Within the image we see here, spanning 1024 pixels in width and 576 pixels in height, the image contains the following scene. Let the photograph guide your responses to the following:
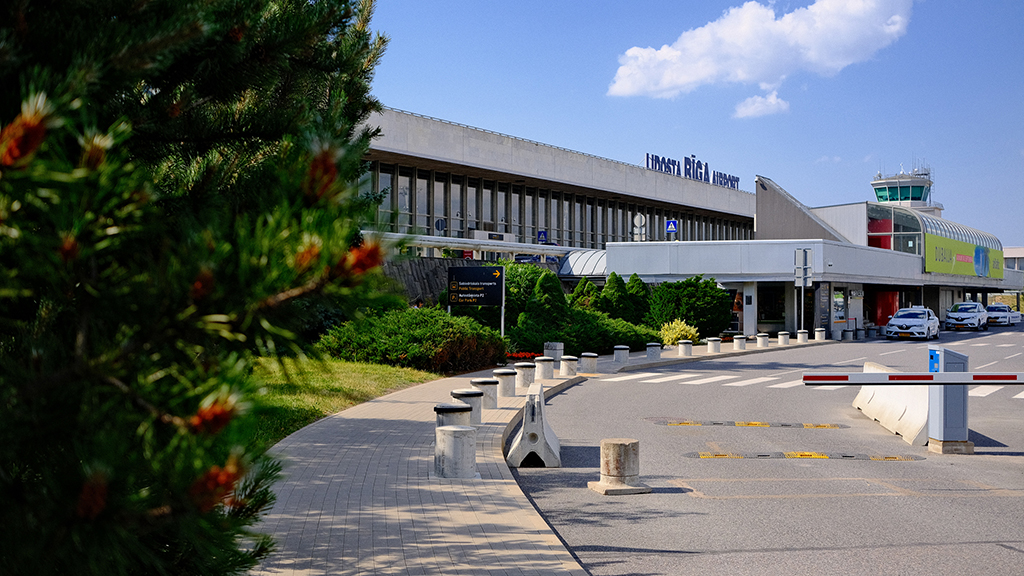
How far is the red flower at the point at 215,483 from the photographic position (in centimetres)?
207

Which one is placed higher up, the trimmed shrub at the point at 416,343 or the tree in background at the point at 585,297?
the tree in background at the point at 585,297

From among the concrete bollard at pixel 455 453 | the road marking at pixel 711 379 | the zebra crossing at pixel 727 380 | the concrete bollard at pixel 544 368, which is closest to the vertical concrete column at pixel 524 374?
the concrete bollard at pixel 544 368

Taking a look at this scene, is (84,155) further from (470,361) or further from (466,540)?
(470,361)

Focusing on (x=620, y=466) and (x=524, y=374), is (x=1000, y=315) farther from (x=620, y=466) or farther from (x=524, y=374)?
(x=620, y=466)

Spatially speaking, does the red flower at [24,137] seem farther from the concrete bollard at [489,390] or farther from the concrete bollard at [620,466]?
the concrete bollard at [489,390]

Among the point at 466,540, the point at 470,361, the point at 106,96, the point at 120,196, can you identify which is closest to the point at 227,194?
the point at 106,96

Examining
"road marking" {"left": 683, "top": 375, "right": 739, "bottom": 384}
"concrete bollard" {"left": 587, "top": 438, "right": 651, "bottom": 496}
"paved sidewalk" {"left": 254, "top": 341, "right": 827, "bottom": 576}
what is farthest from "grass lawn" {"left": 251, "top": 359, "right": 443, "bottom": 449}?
"road marking" {"left": 683, "top": 375, "right": 739, "bottom": 384}

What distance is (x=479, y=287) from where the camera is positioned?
25516 millimetres

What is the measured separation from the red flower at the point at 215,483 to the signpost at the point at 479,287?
76.4ft

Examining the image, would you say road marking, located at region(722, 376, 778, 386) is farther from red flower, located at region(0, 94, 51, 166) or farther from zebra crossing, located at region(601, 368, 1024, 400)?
red flower, located at region(0, 94, 51, 166)

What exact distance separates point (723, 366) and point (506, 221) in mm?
29133

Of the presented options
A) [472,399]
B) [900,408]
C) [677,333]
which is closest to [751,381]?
[900,408]

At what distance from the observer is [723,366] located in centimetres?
2677

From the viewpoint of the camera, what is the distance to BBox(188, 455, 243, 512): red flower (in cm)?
207
